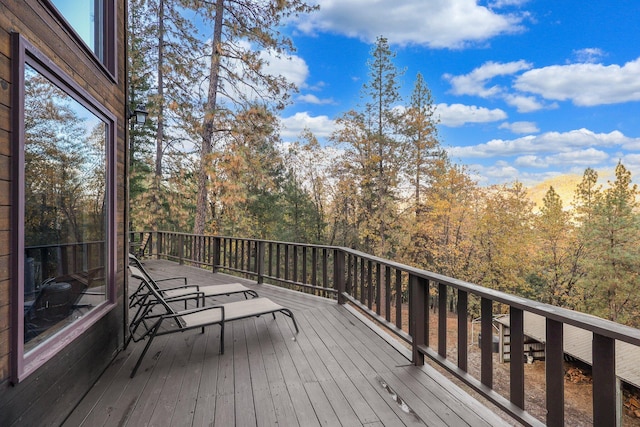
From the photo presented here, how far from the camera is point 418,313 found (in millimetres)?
2500

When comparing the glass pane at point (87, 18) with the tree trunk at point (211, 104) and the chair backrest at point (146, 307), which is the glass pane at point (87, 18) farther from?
the tree trunk at point (211, 104)

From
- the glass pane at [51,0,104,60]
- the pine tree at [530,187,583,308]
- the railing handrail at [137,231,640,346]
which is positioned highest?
the glass pane at [51,0,104,60]

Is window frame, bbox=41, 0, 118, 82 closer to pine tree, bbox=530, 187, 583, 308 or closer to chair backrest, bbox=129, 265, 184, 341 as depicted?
chair backrest, bbox=129, 265, 184, 341

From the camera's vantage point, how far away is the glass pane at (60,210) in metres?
1.57

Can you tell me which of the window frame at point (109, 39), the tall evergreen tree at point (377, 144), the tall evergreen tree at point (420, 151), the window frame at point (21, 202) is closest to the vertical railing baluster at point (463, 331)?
the window frame at point (21, 202)

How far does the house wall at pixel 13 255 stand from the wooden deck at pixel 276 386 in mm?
167

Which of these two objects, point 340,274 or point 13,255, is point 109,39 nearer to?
point 13,255

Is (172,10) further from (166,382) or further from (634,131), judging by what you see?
(634,131)

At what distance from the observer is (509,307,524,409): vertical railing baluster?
1647mm

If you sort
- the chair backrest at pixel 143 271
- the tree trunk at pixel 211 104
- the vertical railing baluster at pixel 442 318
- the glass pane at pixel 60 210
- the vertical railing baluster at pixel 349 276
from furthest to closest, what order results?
the tree trunk at pixel 211 104 → the vertical railing baluster at pixel 349 276 → the chair backrest at pixel 143 271 → the vertical railing baluster at pixel 442 318 → the glass pane at pixel 60 210

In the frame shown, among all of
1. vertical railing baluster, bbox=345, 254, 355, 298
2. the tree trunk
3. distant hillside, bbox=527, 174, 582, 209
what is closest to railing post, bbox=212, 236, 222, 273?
the tree trunk

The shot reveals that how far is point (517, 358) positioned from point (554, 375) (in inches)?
8.2

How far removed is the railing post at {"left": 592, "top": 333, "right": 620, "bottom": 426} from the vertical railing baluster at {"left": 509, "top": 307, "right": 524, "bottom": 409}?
372mm

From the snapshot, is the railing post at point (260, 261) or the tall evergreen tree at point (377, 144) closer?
the railing post at point (260, 261)
